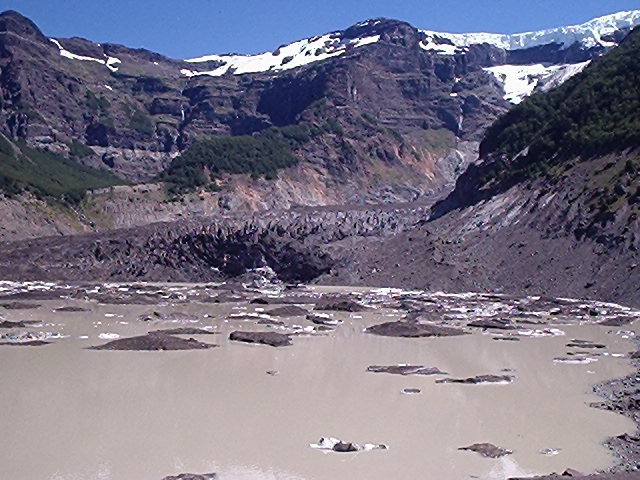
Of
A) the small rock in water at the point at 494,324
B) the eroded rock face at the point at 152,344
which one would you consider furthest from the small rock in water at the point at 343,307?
the eroded rock face at the point at 152,344

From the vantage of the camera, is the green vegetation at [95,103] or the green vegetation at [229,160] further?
the green vegetation at [95,103]

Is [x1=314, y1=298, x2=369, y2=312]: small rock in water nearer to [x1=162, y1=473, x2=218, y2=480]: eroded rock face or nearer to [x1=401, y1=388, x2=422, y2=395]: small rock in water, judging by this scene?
[x1=401, y1=388, x2=422, y2=395]: small rock in water

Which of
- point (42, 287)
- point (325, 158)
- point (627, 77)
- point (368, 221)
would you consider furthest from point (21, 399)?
point (325, 158)

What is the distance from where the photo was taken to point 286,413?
67.3 feet

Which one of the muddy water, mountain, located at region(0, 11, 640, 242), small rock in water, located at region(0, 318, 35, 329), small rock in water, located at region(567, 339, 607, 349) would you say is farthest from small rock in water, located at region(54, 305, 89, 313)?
mountain, located at region(0, 11, 640, 242)

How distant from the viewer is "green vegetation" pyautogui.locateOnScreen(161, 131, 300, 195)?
128m

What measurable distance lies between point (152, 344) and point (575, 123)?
5789cm

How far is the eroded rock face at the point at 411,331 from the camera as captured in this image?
122 feet

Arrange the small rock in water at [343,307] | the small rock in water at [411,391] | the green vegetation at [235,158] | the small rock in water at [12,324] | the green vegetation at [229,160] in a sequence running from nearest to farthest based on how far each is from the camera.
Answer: the small rock in water at [411,391], the small rock in water at [12,324], the small rock in water at [343,307], the green vegetation at [229,160], the green vegetation at [235,158]

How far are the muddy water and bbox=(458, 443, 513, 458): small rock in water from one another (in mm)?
212

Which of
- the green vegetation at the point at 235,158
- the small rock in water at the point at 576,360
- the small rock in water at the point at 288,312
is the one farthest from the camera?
the green vegetation at the point at 235,158

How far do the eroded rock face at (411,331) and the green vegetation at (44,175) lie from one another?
79.1 metres

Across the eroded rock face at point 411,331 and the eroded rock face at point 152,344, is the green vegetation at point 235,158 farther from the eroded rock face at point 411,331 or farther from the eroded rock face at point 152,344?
the eroded rock face at point 152,344

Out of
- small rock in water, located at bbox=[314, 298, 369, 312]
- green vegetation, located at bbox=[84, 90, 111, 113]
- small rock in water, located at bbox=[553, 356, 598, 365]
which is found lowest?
small rock in water, located at bbox=[314, 298, 369, 312]
